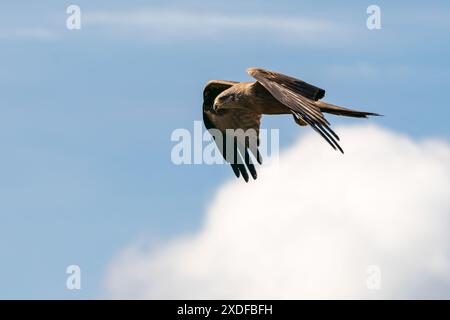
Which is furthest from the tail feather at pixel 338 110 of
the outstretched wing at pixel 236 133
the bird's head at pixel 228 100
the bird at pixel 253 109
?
the outstretched wing at pixel 236 133

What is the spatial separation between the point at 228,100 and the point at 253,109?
52 centimetres

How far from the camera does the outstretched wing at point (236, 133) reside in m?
22.3

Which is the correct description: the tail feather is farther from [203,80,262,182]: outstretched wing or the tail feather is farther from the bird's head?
[203,80,262,182]: outstretched wing

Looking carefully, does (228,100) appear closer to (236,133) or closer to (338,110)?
(236,133)

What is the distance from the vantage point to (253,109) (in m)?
21.3

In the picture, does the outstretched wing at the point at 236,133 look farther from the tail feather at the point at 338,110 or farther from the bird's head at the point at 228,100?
the tail feather at the point at 338,110

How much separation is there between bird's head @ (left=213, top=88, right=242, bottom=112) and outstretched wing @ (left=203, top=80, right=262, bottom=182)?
2.40 feet

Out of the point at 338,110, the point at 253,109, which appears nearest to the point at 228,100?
the point at 253,109

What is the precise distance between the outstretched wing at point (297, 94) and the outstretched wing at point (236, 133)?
1780 millimetres

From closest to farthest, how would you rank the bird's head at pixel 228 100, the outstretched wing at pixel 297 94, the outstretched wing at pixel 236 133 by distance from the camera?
1. the outstretched wing at pixel 297 94
2. the bird's head at pixel 228 100
3. the outstretched wing at pixel 236 133
